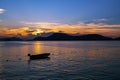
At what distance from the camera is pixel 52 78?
27641 mm

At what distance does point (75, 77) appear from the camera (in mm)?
28125

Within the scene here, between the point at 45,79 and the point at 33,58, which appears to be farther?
the point at 33,58

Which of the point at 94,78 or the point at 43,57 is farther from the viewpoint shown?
the point at 43,57

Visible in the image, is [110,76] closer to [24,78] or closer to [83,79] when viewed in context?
[83,79]

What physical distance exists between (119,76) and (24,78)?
14075mm

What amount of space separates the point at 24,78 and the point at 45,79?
10.7 ft

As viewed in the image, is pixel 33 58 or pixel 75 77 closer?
pixel 75 77

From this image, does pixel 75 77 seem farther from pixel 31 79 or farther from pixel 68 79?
pixel 31 79

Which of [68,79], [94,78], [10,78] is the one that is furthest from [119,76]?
[10,78]

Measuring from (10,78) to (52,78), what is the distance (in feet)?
20.9

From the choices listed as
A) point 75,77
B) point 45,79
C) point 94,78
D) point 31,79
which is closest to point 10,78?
point 31,79

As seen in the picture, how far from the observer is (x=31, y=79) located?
89.9 feet

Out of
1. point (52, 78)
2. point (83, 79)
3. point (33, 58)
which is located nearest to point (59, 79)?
point (52, 78)

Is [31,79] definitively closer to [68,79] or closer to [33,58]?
[68,79]
